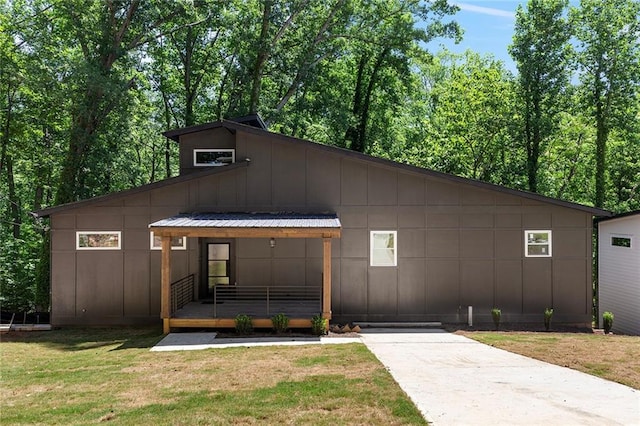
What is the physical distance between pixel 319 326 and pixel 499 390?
5.04 metres

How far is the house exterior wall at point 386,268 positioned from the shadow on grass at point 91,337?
46 cm

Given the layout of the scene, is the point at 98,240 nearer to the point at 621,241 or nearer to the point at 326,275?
the point at 326,275

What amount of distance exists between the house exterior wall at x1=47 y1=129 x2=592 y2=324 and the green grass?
265 cm

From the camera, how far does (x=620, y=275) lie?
47.3 feet

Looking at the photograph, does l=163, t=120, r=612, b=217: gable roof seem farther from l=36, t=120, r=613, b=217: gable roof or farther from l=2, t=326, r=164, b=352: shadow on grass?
l=2, t=326, r=164, b=352: shadow on grass

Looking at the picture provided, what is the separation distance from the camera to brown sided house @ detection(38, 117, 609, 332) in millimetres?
12547

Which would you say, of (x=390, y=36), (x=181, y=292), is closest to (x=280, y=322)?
(x=181, y=292)

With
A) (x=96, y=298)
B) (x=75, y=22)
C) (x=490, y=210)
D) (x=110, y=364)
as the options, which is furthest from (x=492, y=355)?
(x=75, y=22)

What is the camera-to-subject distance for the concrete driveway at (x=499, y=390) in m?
5.55

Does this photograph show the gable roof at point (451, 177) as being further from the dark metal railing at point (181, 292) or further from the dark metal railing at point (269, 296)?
the dark metal railing at point (181, 292)

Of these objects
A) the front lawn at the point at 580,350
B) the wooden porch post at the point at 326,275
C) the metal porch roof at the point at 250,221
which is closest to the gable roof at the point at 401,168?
the metal porch roof at the point at 250,221

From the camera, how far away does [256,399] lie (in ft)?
20.2

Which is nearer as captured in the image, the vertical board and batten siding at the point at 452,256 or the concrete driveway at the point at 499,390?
the concrete driveway at the point at 499,390

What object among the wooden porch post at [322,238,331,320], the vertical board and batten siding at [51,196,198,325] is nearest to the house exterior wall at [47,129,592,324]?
the vertical board and batten siding at [51,196,198,325]
